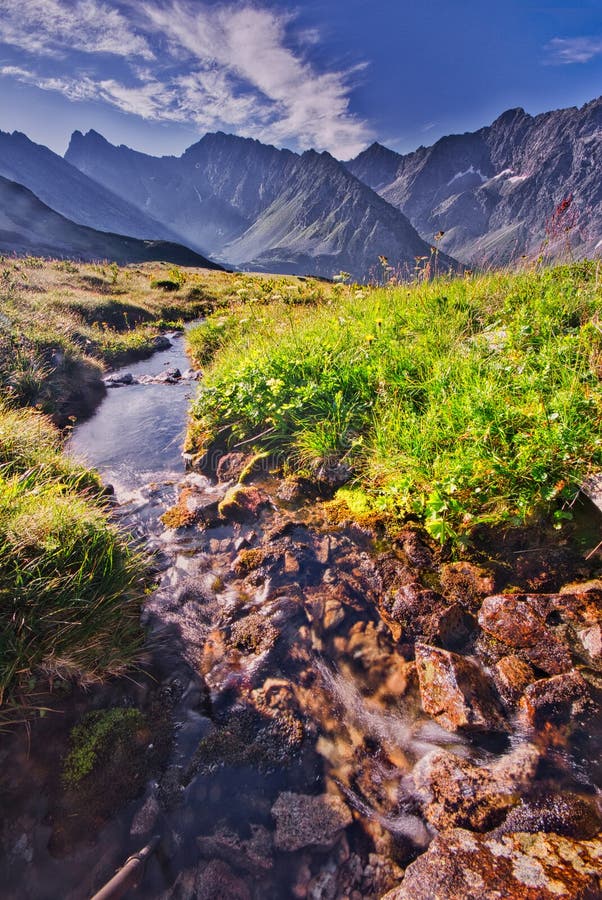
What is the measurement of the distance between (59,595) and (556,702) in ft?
14.4

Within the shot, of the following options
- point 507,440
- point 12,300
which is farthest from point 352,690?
point 12,300

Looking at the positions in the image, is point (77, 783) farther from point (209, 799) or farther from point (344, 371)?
point (344, 371)

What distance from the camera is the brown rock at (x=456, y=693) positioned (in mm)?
3258

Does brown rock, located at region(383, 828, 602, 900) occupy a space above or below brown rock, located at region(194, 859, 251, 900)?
above

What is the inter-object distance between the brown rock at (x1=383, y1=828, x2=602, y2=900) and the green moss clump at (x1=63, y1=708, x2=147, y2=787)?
2231 millimetres

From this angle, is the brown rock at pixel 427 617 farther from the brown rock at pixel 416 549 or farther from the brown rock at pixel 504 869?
Answer: the brown rock at pixel 504 869

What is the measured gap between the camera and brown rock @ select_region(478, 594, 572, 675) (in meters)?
3.52

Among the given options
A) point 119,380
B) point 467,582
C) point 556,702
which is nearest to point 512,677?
point 556,702

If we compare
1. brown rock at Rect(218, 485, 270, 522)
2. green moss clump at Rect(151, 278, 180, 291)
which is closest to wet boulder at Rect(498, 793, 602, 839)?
brown rock at Rect(218, 485, 270, 522)

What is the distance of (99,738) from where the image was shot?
10.5ft

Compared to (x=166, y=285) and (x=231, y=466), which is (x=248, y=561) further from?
(x=166, y=285)

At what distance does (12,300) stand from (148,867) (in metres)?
21.5

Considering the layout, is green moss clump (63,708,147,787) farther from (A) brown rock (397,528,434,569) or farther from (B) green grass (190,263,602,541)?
(B) green grass (190,263,602,541)

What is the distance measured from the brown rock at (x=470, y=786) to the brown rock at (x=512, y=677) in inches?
14.6
